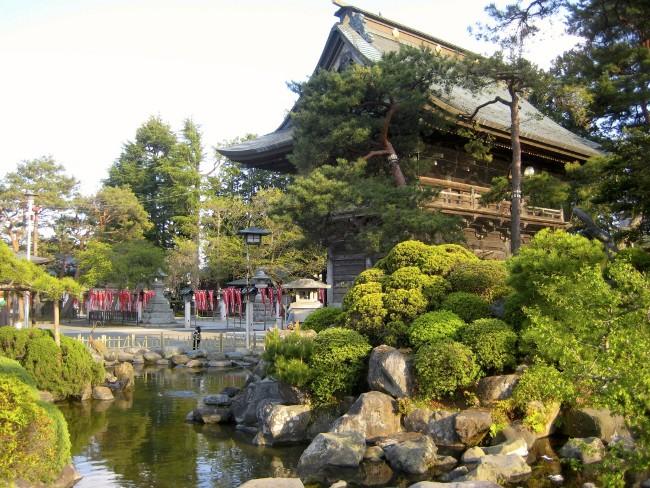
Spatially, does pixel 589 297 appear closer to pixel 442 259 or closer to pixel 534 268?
pixel 534 268

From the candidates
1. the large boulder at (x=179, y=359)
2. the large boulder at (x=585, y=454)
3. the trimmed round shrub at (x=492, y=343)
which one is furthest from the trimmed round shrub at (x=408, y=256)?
the large boulder at (x=179, y=359)

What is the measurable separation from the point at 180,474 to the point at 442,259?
24.2 ft

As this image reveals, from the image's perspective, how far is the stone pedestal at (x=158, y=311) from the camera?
41.1 m

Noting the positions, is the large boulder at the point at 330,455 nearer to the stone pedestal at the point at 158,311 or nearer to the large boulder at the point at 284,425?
the large boulder at the point at 284,425

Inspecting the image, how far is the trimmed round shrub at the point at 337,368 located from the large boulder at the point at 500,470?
150 inches

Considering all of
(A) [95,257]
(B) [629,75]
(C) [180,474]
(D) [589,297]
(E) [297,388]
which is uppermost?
(B) [629,75]

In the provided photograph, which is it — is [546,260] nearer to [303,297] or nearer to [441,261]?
[441,261]

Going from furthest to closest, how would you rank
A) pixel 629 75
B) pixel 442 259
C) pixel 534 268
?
pixel 629 75 < pixel 442 259 < pixel 534 268

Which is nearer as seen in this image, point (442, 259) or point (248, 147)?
point (442, 259)

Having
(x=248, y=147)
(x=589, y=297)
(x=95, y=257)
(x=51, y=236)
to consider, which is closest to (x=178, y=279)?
(x=95, y=257)

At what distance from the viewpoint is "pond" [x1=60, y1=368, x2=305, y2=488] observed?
9594 mm

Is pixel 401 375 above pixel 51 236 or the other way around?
the other way around

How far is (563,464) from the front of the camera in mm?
9555

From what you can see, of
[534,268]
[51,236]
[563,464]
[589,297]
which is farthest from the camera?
[51,236]
